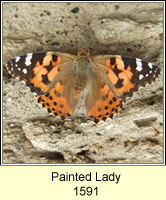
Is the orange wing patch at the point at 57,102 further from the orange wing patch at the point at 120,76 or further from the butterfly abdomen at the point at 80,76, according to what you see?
the orange wing patch at the point at 120,76

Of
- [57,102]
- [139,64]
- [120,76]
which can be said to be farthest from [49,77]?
[139,64]

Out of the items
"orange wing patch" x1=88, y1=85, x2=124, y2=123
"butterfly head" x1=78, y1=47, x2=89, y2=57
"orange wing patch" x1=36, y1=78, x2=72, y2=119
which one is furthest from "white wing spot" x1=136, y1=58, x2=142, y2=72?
"orange wing patch" x1=36, y1=78, x2=72, y2=119

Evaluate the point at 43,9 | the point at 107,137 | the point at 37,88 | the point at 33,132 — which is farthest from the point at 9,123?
the point at 43,9

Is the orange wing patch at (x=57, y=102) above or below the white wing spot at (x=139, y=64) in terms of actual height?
below

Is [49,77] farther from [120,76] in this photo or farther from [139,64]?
[139,64]

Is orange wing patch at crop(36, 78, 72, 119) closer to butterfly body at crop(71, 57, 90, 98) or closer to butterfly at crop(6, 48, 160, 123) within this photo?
butterfly at crop(6, 48, 160, 123)

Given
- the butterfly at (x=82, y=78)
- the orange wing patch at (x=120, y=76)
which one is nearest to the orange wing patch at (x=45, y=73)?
the butterfly at (x=82, y=78)
